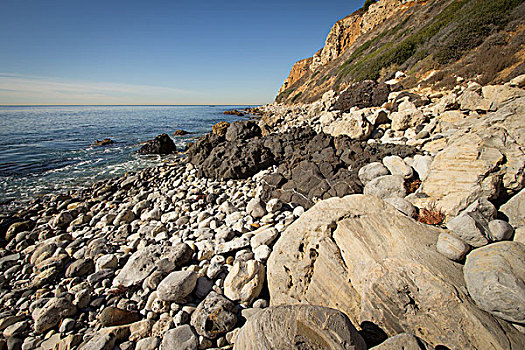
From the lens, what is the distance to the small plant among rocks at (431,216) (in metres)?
3.70

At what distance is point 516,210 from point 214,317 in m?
4.57

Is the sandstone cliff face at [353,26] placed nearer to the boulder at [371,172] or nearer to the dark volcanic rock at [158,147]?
the dark volcanic rock at [158,147]

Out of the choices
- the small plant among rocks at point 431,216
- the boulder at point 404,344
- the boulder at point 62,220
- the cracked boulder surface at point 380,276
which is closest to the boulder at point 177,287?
the cracked boulder surface at point 380,276

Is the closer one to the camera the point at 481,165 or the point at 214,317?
the point at 214,317

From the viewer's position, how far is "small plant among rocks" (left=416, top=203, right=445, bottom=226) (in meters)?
3.70

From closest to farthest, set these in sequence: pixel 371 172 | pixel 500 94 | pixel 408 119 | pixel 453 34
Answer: pixel 371 172 → pixel 500 94 → pixel 408 119 → pixel 453 34

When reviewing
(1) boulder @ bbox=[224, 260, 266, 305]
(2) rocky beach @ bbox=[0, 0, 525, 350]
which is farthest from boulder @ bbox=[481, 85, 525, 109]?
(1) boulder @ bbox=[224, 260, 266, 305]

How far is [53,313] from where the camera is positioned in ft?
12.4

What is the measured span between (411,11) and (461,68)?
27653 mm

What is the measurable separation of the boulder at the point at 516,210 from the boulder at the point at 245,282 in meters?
3.70

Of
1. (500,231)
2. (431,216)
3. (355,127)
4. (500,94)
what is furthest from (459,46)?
(500,231)

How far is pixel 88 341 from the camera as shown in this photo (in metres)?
3.23

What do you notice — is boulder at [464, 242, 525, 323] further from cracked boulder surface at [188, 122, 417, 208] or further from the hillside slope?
the hillside slope

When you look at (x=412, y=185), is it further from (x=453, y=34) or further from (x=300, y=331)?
(x=453, y=34)
